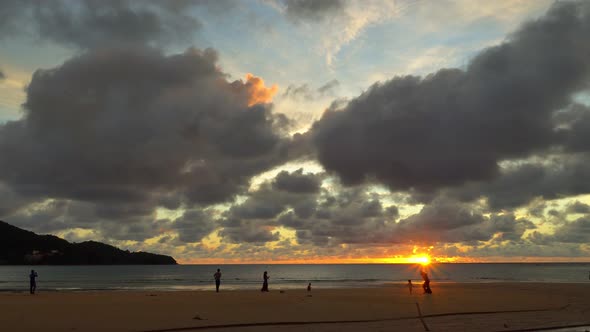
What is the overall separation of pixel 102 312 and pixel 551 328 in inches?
905

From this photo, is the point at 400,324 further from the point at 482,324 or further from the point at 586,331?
the point at 586,331

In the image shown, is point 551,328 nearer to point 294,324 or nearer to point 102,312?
point 294,324

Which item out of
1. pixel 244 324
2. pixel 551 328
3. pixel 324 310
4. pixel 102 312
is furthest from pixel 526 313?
pixel 102 312

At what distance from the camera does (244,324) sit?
69.9 feet

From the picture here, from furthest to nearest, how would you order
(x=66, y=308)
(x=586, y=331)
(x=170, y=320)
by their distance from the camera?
(x=66, y=308) < (x=170, y=320) < (x=586, y=331)

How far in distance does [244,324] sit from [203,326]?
200 centimetres

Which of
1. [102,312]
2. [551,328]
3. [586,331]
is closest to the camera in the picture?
[586,331]

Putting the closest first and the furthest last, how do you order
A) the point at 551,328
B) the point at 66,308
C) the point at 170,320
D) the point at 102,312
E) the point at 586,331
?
the point at 586,331
the point at 551,328
the point at 170,320
the point at 102,312
the point at 66,308

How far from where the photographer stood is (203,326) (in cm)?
2027

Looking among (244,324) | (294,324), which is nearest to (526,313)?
(294,324)

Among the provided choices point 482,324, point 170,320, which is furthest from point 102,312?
point 482,324

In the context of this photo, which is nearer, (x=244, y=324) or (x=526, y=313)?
(x=244, y=324)

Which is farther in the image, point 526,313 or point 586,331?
point 526,313

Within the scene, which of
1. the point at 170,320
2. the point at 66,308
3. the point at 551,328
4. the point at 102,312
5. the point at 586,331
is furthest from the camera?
the point at 66,308
